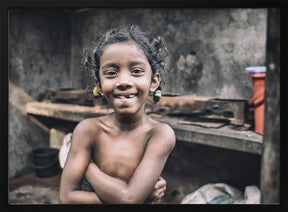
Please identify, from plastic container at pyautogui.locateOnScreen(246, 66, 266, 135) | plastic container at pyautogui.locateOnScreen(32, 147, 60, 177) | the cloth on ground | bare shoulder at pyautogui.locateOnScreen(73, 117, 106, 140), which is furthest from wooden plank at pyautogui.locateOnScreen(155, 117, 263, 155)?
plastic container at pyautogui.locateOnScreen(32, 147, 60, 177)

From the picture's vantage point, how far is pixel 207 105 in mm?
2168

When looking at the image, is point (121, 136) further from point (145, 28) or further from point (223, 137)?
point (145, 28)

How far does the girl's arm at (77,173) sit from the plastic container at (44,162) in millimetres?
2577

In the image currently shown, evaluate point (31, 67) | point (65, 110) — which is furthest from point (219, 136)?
point (31, 67)

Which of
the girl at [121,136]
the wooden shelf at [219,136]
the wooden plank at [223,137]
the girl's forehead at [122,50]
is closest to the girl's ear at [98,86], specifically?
the girl at [121,136]

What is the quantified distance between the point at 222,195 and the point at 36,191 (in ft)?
7.18

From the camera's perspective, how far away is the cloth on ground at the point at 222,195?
2308 mm

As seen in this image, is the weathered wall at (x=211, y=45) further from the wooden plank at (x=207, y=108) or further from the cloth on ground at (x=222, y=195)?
the cloth on ground at (x=222, y=195)

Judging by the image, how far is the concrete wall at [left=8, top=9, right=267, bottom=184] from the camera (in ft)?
8.72

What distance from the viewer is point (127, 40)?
1.08 metres
